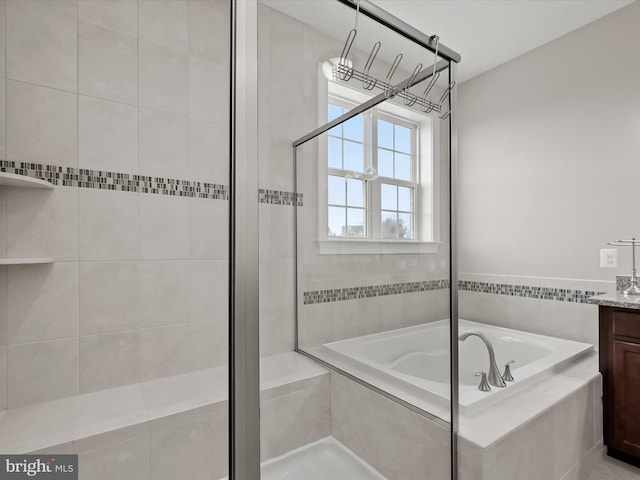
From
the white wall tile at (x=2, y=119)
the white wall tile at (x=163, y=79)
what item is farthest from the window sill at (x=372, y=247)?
the white wall tile at (x=2, y=119)

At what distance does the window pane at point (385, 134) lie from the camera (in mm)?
1110

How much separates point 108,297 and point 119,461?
2.37 feet

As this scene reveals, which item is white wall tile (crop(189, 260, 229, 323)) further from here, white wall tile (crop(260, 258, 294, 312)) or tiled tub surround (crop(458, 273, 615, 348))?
tiled tub surround (crop(458, 273, 615, 348))

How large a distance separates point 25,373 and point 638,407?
9.70 feet

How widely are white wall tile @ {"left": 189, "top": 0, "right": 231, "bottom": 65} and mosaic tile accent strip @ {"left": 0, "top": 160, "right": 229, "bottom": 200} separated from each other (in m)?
0.73

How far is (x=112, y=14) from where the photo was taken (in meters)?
1.64

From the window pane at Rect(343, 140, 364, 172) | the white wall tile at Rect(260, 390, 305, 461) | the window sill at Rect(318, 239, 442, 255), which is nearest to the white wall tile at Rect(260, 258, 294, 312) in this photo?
the window sill at Rect(318, 239, 442, 255)

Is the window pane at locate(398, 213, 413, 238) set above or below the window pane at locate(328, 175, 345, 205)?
below

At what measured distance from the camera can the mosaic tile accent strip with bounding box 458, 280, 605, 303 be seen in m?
2.30

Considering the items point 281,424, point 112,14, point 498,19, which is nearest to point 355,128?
point 281,424

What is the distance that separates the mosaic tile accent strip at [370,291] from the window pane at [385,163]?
39 centimetres

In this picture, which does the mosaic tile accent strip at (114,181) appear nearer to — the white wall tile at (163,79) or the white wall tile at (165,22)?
the white wall tile at (163,79)

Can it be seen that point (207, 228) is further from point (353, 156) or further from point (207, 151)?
point (353, 156)

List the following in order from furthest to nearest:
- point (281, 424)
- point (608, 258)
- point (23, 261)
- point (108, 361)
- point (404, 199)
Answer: point (608, 258) → point (108, 361) → point (23, 261) → point (404, 199) → point (281, 424)
